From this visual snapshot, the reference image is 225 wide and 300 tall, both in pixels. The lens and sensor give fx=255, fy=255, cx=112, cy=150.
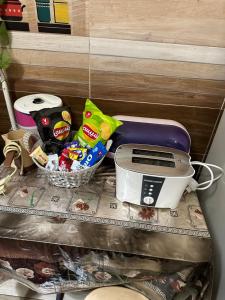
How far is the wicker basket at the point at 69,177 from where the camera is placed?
2.50 ft

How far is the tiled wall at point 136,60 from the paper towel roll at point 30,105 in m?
0.08

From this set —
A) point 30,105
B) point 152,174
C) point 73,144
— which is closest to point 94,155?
point 73,144

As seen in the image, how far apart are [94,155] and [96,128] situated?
0.09 meters

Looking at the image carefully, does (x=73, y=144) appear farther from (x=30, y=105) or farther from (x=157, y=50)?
(x=157, y=50)

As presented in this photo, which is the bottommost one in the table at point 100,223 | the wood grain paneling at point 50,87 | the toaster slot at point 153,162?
the table at point 100,223

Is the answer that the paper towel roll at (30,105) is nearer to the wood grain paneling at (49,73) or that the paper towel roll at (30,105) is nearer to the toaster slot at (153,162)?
the wood grain paneling at (49,73)

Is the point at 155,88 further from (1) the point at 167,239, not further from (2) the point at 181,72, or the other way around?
(1) the point at 167,239

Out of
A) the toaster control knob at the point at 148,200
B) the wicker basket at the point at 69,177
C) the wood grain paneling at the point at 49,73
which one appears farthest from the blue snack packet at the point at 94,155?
Result: the wood grain paneling at the point at 49,73

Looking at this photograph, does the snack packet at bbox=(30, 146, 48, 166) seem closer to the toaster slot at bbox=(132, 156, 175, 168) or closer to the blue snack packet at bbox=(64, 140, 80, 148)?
the blue snack packet at bbox=(64, 140, 80, 148)

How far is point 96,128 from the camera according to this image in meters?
0.80

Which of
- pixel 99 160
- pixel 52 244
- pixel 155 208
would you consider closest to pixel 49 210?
pixel 52 244

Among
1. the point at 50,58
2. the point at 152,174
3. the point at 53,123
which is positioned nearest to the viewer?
the point at 152,174

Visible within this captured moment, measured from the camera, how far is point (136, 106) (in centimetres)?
97

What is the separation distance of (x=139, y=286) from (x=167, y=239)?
0.19m
